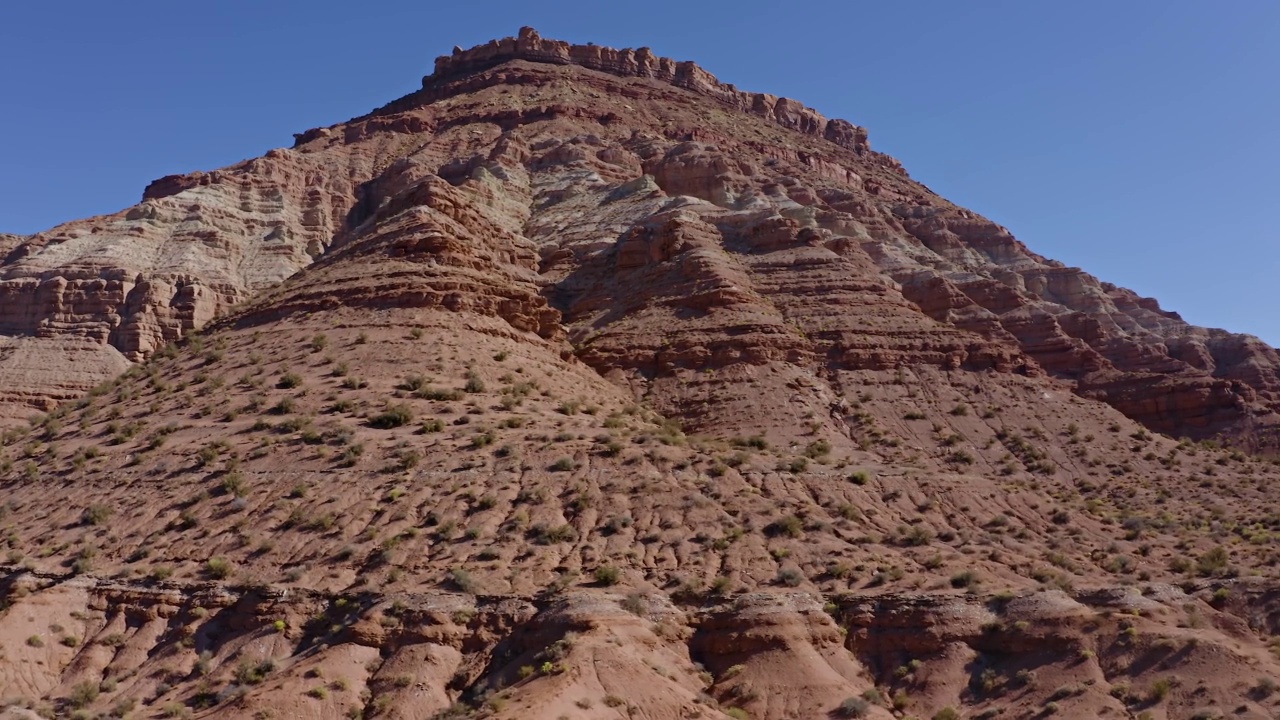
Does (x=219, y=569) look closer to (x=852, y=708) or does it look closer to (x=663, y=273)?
(x=852, y=708)

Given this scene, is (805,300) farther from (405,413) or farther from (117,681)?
(117,681)

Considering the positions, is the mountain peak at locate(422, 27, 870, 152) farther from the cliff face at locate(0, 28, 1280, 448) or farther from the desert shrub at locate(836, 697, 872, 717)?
the desert shrub at locate(836, 697, 872, 717)

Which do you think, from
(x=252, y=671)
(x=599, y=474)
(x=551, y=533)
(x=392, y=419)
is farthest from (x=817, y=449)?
(x=252, y=671)

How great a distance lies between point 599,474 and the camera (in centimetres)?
3259

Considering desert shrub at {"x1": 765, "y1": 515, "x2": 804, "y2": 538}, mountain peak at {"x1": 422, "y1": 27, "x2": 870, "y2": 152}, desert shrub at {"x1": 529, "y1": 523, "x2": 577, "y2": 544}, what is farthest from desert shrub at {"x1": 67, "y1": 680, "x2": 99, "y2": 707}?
mountain peak at {"x1": 422, "y1": 27, "x2": 870, "y2": 152}

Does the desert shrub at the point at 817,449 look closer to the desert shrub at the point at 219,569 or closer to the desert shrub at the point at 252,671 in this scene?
the desert shrub at the point at 219,569

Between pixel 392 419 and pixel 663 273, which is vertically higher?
pixel 663 273

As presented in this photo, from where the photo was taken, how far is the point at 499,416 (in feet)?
121

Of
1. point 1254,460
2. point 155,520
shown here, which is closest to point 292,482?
point 155,520

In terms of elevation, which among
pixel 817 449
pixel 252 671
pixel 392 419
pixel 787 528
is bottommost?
pixel 252 671

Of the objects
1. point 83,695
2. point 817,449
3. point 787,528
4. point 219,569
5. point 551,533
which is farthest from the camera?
point 817,449

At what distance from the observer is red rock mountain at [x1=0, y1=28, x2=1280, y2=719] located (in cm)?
2447

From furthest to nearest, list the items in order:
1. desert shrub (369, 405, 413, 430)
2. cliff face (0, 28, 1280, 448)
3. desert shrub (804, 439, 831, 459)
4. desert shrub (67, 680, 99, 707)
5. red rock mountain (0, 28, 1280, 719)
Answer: cliff face (0, 28, 1280, 448), desert shrub (804, 439, 831, 459), desert shrub (369, 405, 413, 430), red rock mountain (0, 28, 1280, 719), desert shrub (67, 680, 99, 707)

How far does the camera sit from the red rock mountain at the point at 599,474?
24.5m
